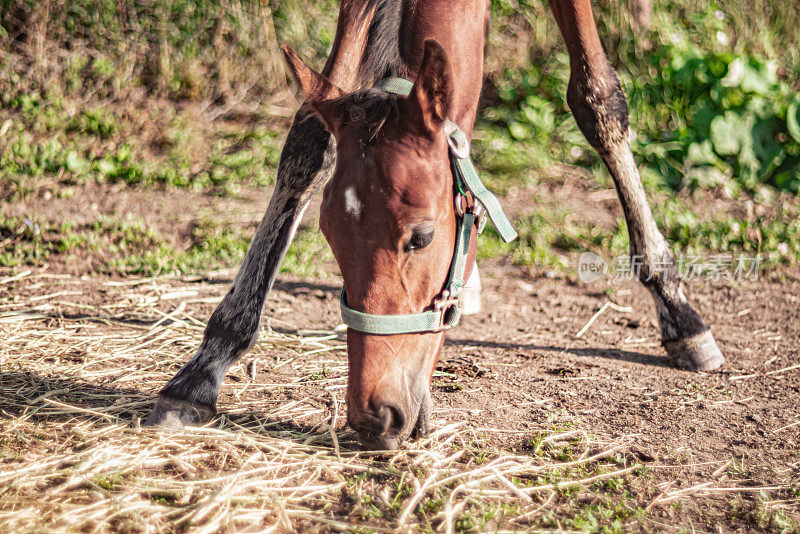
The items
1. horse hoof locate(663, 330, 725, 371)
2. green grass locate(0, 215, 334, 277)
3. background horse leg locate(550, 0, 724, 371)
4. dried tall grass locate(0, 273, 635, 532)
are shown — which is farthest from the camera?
green grass locate(0, 215, 334, 277)

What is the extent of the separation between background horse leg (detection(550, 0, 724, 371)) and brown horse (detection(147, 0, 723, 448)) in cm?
105

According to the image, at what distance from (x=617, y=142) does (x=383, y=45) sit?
5.22 ft

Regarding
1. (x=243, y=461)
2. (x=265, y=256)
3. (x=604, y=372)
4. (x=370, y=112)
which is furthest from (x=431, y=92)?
(x=604, y=372)

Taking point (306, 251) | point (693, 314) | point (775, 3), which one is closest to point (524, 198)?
point (306, 251)

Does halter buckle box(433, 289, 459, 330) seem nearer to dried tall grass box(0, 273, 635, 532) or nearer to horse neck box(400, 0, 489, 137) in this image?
dried tall grass box(0, 273, 635, 532)

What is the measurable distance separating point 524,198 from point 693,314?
2571 mm

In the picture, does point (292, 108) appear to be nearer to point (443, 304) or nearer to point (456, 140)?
point (456, 140)

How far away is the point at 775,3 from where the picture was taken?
7.32 meters

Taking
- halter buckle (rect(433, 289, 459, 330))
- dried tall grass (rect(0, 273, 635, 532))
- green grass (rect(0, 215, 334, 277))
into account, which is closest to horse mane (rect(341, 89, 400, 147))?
halter buckle (rect(433, 289, 459, 330))

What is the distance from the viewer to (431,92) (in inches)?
80.4

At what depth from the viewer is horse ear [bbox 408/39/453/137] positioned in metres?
1.97

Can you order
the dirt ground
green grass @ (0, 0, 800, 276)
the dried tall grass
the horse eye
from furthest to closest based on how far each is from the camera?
green grass @ (0, 0, 800, 276)
the dirt ground
the horse eye
the dried tall grass

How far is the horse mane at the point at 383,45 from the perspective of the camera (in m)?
2.38

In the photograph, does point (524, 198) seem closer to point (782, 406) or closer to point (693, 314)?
point (693, 314)
